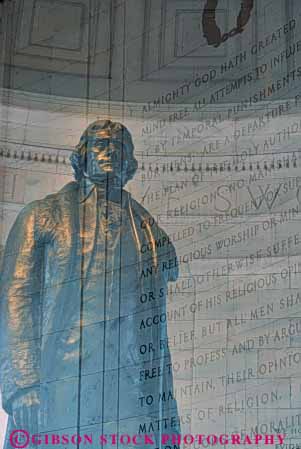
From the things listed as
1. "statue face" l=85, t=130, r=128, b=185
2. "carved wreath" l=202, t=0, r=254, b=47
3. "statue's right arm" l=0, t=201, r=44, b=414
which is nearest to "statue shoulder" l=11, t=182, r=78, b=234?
"statue's right arm" l=0, t=201, r=44, b=414

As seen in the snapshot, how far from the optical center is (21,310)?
6.06m

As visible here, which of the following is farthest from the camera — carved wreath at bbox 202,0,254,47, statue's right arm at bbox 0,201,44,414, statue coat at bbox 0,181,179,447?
carved wreath at bbox 202,0,254,47

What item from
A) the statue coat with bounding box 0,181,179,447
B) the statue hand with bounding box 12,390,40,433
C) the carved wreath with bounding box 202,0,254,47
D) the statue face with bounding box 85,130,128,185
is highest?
the carved wreath with bounding box 202,0,254,47

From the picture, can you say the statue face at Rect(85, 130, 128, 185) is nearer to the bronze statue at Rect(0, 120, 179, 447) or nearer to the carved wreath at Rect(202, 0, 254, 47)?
the bronze statue at Rect(0, 120, 179, 447)

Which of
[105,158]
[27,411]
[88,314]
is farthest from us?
[105,158]

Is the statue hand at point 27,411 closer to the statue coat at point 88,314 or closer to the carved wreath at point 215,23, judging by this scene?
the statue coat at point 88,314

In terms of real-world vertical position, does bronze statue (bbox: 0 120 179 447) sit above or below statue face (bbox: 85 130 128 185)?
below

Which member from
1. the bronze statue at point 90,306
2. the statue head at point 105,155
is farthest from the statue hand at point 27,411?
the statue head at point 105,155

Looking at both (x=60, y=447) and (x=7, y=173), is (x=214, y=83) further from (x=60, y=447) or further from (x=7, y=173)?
(x=60, y=447)

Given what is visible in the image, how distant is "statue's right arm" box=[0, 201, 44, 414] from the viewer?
19.4ft

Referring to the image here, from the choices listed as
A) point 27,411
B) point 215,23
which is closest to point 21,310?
point 27,411

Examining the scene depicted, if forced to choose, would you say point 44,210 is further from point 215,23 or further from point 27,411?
point 215,23

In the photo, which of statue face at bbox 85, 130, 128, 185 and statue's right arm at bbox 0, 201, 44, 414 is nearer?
statue's right arm at bbox 0, 201, 44, 414

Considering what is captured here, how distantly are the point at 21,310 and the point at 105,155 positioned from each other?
881mm
